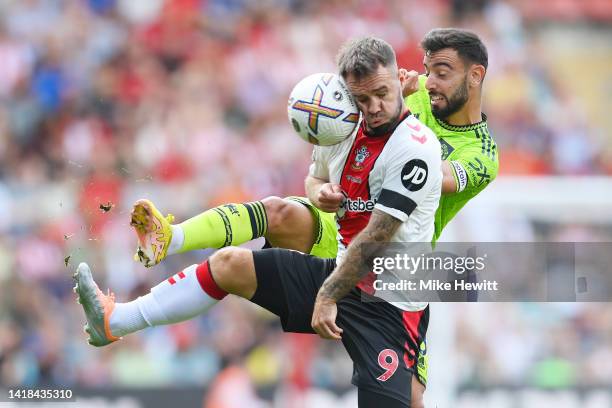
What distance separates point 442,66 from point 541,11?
983 centimetres

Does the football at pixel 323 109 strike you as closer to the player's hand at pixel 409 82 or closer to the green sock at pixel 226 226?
the green sock at pixel 226 226

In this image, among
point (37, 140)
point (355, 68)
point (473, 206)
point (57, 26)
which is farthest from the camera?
point (57, 26)

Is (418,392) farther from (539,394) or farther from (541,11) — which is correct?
(541,11)

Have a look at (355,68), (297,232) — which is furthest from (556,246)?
Result: (355,68)

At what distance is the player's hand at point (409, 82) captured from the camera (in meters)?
7.30

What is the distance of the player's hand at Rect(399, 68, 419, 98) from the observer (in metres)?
7.30

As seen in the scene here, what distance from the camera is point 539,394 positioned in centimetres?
1129

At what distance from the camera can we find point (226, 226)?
6996 millimetres

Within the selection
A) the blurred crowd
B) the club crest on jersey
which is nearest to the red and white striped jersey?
the club crest on jersey

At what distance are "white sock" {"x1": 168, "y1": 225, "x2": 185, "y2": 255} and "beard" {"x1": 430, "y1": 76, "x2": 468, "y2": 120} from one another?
1.70 m

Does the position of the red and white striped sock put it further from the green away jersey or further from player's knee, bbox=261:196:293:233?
the green away jersey

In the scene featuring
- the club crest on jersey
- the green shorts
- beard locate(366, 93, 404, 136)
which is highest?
beard locate(366, 93, 404, 136)

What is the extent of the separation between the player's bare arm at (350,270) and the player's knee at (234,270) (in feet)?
1.38

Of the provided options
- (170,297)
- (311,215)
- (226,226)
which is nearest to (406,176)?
(311,215)
